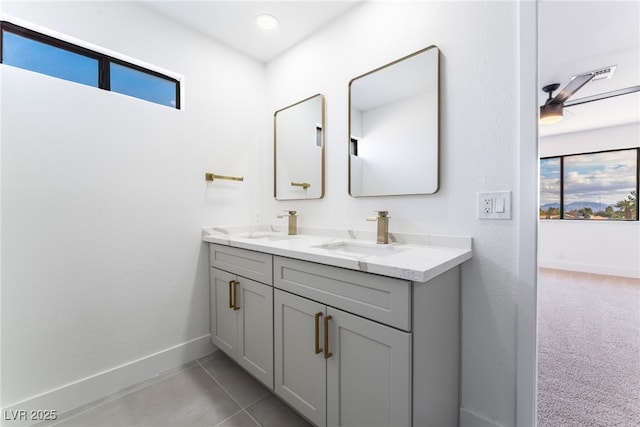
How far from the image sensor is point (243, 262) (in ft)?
5.42

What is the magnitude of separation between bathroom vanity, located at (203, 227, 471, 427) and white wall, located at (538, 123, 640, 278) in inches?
145

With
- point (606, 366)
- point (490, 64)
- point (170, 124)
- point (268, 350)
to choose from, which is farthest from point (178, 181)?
point (606, 366)

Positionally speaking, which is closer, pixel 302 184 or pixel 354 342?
pixel 354 342

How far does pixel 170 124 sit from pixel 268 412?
1.88 meters

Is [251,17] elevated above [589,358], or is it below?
above

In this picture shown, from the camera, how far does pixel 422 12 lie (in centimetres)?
146

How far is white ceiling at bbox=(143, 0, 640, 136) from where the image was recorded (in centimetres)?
175

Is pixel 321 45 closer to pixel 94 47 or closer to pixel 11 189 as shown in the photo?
pixel 94 47

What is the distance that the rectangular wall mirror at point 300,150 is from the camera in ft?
6.52

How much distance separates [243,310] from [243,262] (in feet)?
0.97

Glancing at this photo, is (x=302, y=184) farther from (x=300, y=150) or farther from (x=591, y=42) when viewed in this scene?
(x=591, y=42)

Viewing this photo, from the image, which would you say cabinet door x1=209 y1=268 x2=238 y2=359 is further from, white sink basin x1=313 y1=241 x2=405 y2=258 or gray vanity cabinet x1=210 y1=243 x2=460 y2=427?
white sink basin x1=313 y1=241 x2=405 y2=258

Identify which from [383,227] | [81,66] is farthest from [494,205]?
[81,66]

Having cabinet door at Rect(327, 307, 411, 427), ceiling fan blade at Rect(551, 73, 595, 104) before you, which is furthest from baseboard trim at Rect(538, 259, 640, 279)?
cabinet door at Rect(327, 307, 411, 427)
